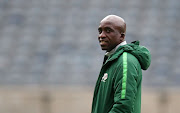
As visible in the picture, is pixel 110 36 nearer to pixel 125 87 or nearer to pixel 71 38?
pixel 125 87

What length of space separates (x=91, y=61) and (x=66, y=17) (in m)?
2.04

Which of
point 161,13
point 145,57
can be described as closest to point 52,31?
point 161,13

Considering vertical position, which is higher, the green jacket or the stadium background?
the stadium background

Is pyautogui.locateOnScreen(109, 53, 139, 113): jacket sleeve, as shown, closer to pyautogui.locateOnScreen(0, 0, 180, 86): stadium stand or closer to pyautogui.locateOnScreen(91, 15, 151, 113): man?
pyautogui.locateOnScreen(91, 15, 151, 113): man

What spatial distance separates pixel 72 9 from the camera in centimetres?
1203

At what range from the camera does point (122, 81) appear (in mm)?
3072

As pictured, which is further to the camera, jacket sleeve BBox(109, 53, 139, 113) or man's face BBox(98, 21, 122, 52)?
man's face BBox(98, 21, 122, 52)

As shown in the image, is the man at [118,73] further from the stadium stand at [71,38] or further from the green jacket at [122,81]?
the stadium stand at [71,38]

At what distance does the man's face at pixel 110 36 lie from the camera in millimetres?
3283

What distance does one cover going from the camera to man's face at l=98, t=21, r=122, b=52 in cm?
328

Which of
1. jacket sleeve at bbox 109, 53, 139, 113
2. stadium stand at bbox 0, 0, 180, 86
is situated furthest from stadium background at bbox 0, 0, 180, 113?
jacket sleeve at bbox 109, 53, 139, 113

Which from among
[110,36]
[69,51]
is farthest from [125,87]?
[69,51]

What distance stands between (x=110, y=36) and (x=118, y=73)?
0.30 meters

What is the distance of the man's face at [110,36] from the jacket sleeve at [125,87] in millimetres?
197
